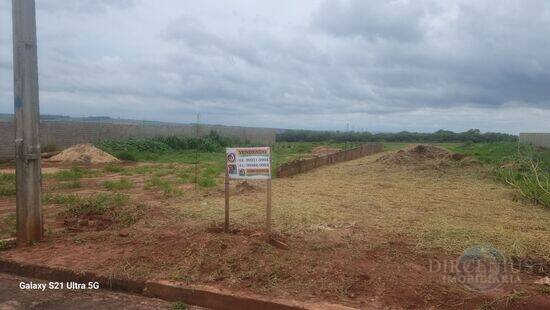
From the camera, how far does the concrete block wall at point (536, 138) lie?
1747 inches

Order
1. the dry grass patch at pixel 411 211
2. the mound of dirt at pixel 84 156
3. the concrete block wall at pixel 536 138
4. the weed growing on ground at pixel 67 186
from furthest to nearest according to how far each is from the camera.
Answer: the concrete block wall at pixel 536 138 → the mound of dirt at pixel 84 156 → the weed growing on ground at pixel 67 186 → the dry grass patch at pixel 411 211

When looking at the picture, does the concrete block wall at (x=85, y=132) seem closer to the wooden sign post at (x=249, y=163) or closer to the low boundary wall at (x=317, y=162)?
the low boundary wall at (x=317, y=162)

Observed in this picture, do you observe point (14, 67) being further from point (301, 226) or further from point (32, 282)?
point (301, 226)

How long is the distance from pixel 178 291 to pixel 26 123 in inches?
124

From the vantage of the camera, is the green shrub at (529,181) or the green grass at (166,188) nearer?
the green shrub at (529,181)

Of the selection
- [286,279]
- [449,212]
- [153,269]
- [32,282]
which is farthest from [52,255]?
[449,212]

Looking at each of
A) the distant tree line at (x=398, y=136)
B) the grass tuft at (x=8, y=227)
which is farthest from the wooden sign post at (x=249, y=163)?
the distant tree line at (x=398, y=136)

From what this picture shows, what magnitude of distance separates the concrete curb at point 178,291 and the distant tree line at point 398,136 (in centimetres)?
5141

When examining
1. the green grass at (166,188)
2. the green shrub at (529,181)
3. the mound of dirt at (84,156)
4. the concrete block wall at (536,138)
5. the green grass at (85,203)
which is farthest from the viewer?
the concrete block wall at (536,138)

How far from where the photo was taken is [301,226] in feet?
22.3
